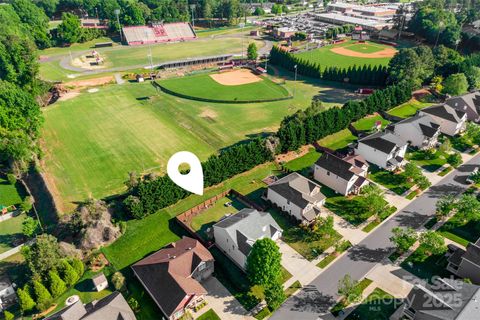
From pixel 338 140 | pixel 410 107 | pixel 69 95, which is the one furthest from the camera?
pixel 69 95

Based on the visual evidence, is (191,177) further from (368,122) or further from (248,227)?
(368,122)

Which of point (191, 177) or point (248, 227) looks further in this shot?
point (191, 177)

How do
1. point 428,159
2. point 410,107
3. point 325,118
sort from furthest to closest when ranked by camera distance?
point 410,107 < point 325,118 < point 428,159

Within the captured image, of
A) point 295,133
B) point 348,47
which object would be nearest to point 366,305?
point 295,133

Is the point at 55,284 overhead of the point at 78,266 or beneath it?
overhead

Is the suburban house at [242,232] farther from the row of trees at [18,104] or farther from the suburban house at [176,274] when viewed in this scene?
the row of trees at [18,104]

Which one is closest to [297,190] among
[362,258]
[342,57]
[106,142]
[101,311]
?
[362,258]

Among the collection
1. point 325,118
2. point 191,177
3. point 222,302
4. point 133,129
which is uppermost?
point 325,118

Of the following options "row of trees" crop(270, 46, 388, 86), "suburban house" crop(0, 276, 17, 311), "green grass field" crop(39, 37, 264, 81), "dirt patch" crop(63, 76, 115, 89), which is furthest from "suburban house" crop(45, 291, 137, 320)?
"green grass field" crop(39, 37, 264, 81)
